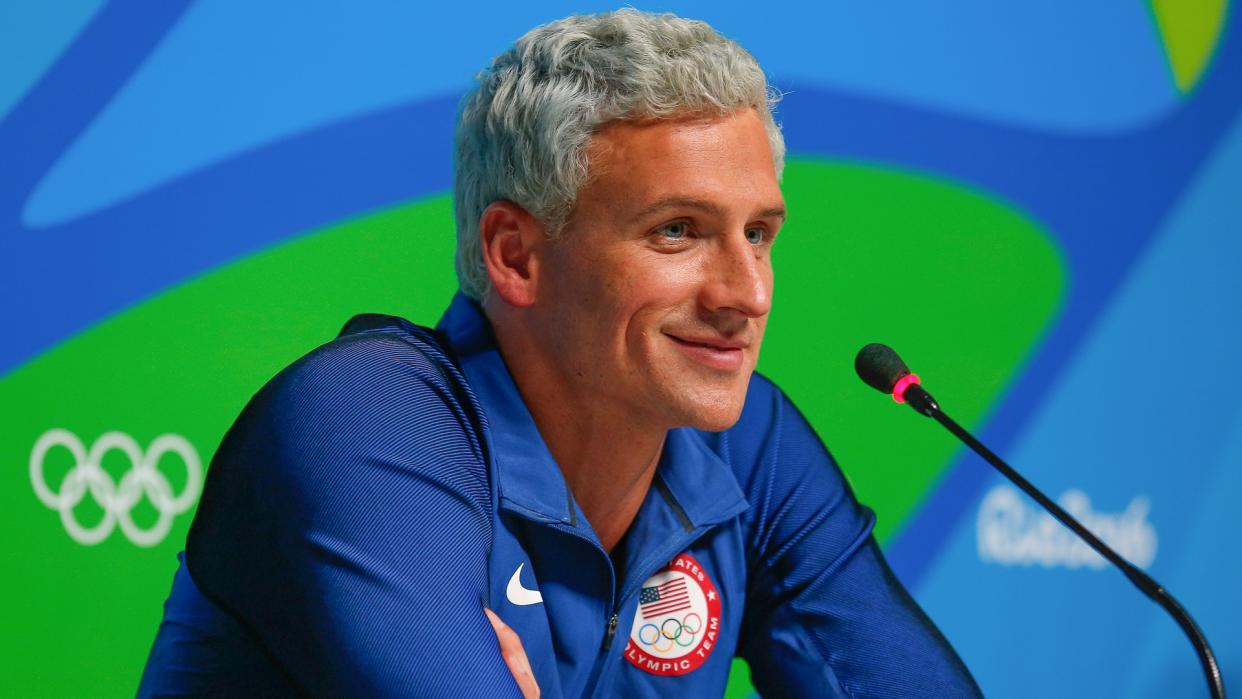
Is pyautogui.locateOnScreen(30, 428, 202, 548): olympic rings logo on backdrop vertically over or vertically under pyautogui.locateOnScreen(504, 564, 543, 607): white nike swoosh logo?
under

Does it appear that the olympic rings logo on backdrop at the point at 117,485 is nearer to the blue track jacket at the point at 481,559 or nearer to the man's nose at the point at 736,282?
the blue track jacket at the point at 481,559

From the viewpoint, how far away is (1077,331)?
2.47 m

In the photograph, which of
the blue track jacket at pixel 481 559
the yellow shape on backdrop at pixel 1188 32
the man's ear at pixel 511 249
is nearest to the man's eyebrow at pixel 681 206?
the man's ear at pixel 511 249

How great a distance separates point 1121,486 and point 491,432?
4.98ft

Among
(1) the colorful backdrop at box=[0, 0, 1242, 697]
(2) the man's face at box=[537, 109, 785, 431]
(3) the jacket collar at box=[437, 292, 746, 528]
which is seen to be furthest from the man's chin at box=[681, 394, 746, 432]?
(1) the colorful backdrop at box=[0, 0, 1242, 697]

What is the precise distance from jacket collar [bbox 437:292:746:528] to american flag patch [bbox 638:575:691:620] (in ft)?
0.23

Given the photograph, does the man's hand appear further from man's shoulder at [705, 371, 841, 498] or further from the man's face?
man's shoulder at [705, 371, 841, 498]

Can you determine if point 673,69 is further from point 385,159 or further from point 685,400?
point 385,159

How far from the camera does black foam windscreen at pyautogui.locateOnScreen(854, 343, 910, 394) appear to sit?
1.43 meters

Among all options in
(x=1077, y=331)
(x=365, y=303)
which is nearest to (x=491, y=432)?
(x=365, y=303)

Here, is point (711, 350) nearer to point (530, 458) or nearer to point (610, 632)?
point (530, 458)

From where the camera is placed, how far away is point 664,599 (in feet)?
4.84

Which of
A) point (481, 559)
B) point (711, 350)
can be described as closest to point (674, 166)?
point (711, 350)

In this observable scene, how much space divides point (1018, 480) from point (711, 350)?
1.06ft
